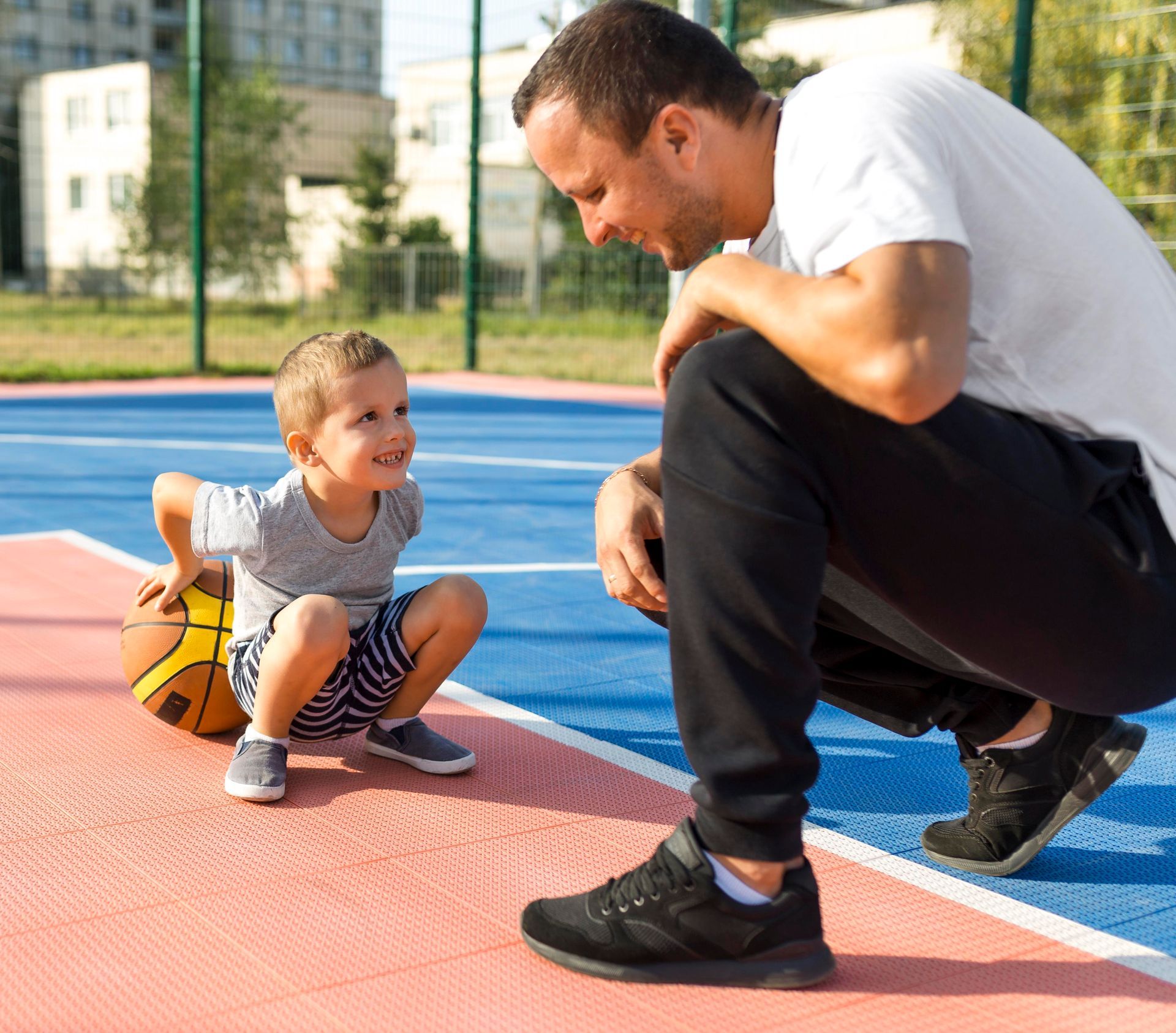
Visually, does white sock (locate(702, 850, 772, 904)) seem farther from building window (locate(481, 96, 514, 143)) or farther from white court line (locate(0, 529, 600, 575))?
building window (locate(481, 96, 514, 143))

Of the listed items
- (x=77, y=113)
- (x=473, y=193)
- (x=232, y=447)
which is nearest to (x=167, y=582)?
(x=232, y=447)

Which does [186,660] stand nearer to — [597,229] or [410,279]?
[597,229]

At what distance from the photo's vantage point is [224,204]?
62.6ft

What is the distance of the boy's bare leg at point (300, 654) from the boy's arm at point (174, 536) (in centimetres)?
32

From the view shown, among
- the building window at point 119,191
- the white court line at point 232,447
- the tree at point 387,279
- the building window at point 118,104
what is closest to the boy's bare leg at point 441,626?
the white court line at point 232,447

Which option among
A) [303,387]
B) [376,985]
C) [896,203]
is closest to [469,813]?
[376,985]

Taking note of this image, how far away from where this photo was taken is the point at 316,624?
2.52 metres

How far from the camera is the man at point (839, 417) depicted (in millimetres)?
1694

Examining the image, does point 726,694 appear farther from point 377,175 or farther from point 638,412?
point 377,175

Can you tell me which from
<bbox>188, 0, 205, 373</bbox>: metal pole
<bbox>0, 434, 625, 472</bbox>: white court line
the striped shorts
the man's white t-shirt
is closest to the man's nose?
the man's white t-shirt

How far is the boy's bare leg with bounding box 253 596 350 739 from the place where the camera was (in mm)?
2518

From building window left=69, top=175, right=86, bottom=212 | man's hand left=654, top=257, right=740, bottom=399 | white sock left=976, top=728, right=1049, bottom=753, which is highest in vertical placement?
building window left=69, top=175, right=86, bottom=212

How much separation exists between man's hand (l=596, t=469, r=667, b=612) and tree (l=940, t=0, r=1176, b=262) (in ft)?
27.4

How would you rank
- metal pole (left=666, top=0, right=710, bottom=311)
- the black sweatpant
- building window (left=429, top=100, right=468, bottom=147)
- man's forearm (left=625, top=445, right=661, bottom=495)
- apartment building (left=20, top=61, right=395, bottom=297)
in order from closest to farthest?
the black sweatpant, man's forearm (left=625, top=445, right=661, bottom=495), metal pole (left=666, top=0, right=710, bottom=311), apartment building (left=20, top=61, right=395, bottom=297), building window (left=429, top=100, right=468, bottom=147)
